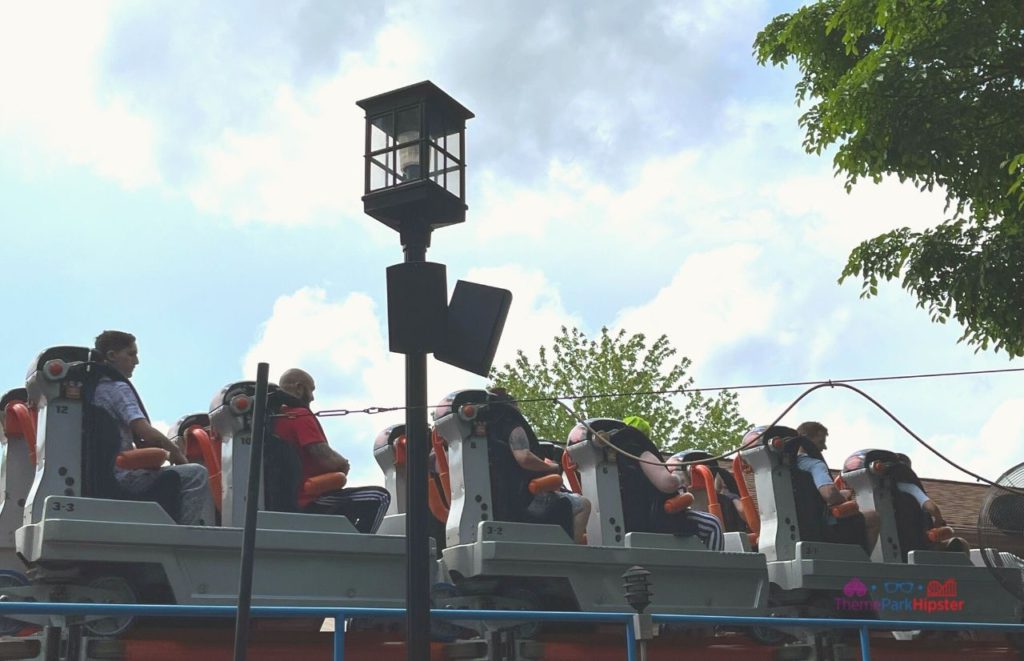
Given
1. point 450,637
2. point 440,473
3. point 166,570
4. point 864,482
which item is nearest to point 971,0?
point 864,482

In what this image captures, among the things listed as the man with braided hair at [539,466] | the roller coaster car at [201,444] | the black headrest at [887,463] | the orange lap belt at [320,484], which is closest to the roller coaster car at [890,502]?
the black headrest at [887,463]

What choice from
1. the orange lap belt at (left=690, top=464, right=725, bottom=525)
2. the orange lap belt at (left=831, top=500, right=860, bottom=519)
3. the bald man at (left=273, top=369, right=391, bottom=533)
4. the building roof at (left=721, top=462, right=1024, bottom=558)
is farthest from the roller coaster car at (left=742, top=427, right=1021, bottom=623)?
the building roof at (left=721, top=462, right=1024, bottom=558)

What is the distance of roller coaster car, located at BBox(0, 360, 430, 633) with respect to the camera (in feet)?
23.1

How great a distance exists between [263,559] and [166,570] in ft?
Answer: 2.04

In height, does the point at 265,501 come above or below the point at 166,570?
above

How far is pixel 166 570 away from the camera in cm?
728

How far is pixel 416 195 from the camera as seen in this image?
18.9 feet

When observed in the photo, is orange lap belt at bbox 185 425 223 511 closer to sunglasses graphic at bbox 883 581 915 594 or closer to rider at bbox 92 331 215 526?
rider at bbox 92 331 215 526

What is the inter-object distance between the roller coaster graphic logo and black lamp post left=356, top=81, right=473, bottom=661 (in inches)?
226

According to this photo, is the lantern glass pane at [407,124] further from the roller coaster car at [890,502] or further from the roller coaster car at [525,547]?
the roller coaster car at [890,502]

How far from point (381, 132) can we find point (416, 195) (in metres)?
0.45

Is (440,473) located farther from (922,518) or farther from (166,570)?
(922,518)

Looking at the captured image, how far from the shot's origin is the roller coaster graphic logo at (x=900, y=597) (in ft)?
34.0

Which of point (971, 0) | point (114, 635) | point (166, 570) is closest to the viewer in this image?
point (114, 635)
